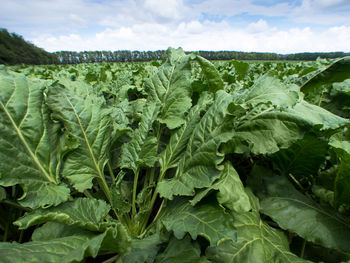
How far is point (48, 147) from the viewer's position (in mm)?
1162

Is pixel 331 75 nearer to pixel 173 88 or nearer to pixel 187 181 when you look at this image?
pixel 173 88

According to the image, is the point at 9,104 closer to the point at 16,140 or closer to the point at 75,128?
the point at 16,140

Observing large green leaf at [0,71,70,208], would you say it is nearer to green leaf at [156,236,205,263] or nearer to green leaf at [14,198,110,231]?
green leaf at [14,198,110,231]

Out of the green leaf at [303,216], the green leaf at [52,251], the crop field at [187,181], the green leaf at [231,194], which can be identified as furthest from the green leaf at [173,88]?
the green leaf at [52,251]

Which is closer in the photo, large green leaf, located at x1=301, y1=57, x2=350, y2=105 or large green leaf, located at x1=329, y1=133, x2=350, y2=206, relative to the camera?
large green leaf, located at x1=329, y1=133, x2=350, y2=206

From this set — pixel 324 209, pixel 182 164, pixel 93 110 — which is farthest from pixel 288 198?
pixel 93 110

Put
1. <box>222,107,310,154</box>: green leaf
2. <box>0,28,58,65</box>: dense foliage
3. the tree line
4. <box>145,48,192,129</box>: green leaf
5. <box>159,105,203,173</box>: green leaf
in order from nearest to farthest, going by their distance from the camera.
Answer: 1. <box>222,107,310,154</box>: green leaf
2. <box>159,105,203,173</box>: green leaf
3. <box>145,48,192,129</box>: green leaf
4. <box>0,28,58,65</box>: dense foliage
5. the tree line

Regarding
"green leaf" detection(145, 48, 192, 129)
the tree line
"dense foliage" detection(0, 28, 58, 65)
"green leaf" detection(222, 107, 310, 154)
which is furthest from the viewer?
the tree line

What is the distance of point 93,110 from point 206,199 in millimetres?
862

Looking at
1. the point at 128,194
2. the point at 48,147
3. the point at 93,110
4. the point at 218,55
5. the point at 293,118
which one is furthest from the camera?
the point at 218,55

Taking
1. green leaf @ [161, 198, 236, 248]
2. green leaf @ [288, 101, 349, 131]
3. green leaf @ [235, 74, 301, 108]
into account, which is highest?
green leaf @ [235, 74, 301, 108]

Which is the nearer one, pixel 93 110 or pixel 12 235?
pixel 12 235

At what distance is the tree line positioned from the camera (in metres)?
34.1

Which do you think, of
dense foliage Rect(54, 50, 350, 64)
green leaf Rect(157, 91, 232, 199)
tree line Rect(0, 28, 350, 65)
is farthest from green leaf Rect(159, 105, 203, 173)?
dense foliage Rect(54, 50, 350, 64)
